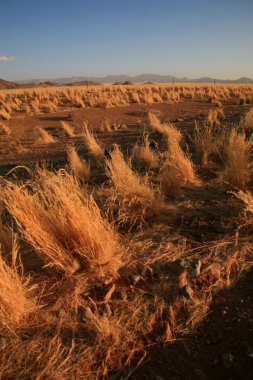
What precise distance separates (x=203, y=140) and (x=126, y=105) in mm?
13948

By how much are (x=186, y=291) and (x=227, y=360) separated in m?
0.60

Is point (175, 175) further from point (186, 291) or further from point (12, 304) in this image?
point (12, 304)

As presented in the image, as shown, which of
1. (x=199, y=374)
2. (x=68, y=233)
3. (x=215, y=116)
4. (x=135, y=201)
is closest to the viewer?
(x=199, y=374)

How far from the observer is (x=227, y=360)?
2.01 metres

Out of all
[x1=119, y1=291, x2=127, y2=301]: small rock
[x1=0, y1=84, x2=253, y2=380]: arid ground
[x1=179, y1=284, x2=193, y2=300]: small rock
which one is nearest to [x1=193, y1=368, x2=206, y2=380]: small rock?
[x1=0, y1=84, x2=253, y2=380]: arid ground

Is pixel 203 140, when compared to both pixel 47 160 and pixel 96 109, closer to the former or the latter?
pixel 47 160

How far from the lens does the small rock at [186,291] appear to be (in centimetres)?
248

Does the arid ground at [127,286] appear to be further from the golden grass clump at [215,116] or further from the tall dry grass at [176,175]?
the golden grass clump at [215,116]

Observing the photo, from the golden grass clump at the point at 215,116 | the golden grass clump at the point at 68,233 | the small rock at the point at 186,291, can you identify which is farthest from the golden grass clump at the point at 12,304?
the golden grass clump at the point at 215,116

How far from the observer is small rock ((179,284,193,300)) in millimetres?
2476

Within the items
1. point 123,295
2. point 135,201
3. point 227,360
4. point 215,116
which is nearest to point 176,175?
point 135,201

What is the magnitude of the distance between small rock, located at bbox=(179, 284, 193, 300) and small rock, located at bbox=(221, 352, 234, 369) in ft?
1.68

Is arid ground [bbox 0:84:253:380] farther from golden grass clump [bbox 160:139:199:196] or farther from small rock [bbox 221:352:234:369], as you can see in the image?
golden grass clump [bbox 160:139:199:196]

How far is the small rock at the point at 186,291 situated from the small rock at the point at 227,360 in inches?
20.2
